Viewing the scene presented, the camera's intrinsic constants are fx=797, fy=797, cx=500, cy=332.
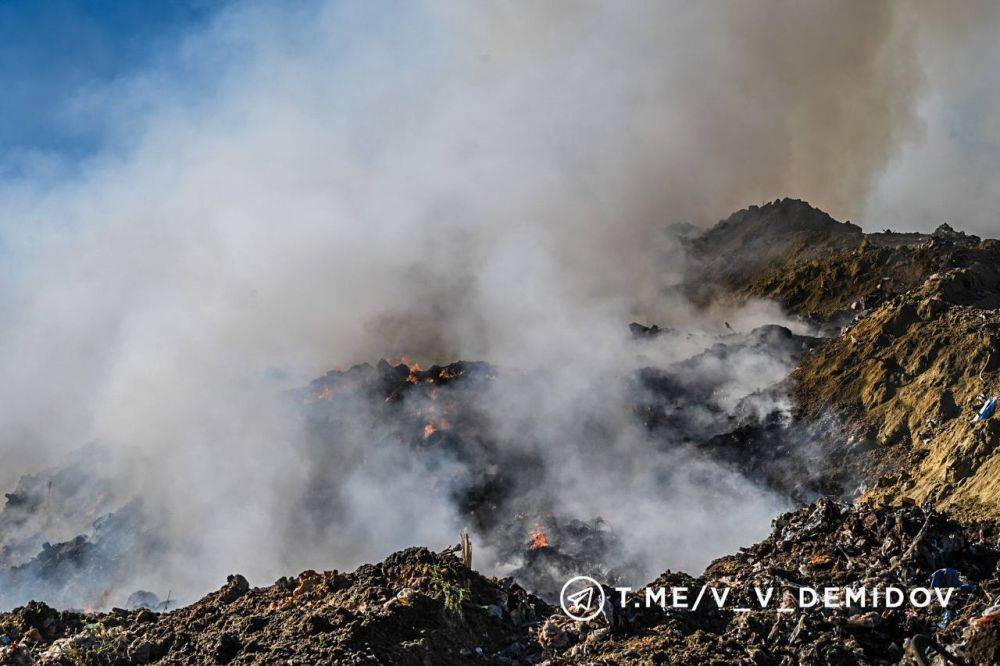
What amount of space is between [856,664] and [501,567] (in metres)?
23.5

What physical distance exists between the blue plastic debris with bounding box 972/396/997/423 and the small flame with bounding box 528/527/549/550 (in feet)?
60.7

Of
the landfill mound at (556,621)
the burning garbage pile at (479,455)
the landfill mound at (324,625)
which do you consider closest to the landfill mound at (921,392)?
the burning garbage pile at (479,455)

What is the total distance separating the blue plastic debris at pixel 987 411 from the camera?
90.3 ft

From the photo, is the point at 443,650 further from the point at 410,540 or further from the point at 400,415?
the point at 400,415

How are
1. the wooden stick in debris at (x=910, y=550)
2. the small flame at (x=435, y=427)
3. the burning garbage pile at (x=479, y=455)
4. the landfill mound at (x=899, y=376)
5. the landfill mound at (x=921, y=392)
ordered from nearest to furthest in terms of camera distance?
the wooden stick in debris at (x=910, y=550) < the landfill mound at (x=921, y=392) < the landfill mound at (x=899, y=376) < the burning garbage pile at (x=479, y=455) < the small flame at (x=435, y=427)

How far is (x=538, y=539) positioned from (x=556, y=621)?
21.2m

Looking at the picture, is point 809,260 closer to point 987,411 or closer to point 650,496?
point 650,496

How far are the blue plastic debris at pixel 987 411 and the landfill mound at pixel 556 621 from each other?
1013 centimetres

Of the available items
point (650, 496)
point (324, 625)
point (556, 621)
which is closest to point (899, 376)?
point (650, 496)

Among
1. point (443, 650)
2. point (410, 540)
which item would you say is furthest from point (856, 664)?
point (410, 540)

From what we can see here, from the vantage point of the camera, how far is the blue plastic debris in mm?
27531

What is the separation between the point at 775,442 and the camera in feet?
126

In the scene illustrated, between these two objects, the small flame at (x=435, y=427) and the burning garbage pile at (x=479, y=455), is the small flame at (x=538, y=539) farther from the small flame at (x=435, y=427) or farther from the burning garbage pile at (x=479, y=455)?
the small flame at (x=435, y=427)

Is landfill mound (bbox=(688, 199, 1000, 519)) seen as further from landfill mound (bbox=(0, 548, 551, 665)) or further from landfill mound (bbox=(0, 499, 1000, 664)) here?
landfill mound (bbox=(0, 548, 551, 665))
